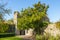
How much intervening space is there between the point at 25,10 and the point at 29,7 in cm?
114

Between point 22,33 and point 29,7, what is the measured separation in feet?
38.6

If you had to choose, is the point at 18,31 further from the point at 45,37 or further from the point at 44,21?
the point at 45,37

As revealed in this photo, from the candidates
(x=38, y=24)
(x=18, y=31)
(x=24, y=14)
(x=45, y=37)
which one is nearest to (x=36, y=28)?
(x=38, y=24)

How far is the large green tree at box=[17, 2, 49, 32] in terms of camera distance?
3756 centimetres

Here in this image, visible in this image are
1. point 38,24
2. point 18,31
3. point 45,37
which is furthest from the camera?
point 18,31

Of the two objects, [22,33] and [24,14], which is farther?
[22,33]

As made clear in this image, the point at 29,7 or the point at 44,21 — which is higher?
the point at 29,7

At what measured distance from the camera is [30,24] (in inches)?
1500

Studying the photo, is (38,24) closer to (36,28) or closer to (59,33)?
(36,28)

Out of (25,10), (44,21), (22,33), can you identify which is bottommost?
(22,33)

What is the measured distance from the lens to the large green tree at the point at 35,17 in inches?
1479

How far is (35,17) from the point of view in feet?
123

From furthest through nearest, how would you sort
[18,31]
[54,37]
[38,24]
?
[18,31] < [38,24] < [54,37]

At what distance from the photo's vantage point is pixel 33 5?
127 feet
